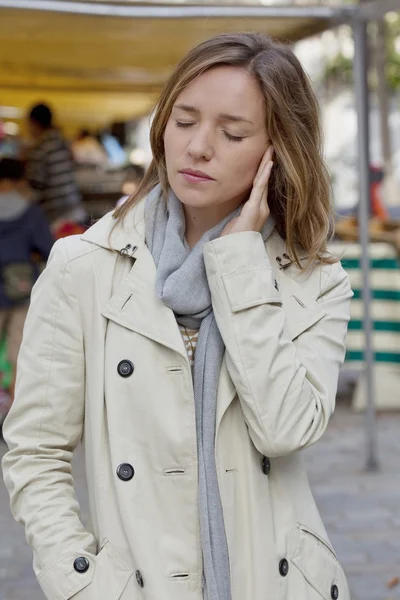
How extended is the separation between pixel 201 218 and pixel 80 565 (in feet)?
2.41

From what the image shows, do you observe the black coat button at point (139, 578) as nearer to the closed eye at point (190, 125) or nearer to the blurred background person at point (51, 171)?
the closed eye at point (190, 125)

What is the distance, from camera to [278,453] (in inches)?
77.5

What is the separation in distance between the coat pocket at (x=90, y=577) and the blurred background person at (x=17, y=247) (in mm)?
5528

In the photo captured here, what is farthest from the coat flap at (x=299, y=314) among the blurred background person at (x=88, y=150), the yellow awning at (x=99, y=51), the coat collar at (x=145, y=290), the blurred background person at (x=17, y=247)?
the blurred background person at (x=88, y=150)

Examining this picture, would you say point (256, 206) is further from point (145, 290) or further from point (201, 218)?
point (145, 290)

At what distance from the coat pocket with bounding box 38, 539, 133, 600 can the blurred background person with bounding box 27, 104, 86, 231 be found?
24.7 feet

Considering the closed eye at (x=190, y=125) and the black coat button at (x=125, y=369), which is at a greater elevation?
the closed eye at (x=190, y=125)

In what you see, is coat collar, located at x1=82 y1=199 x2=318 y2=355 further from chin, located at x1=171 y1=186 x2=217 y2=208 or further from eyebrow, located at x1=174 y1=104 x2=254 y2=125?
eyebrow, located at x1=174 y1=104 x2=254 y2=125

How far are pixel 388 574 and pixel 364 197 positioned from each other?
7.97ft

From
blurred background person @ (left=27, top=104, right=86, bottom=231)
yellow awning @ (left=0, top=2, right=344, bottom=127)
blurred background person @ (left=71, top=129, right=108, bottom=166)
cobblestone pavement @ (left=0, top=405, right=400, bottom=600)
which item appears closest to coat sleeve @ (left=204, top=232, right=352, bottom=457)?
yellow awning @ (left=0, top=2, right=344, bottom=127)

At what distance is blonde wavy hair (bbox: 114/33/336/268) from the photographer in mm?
2068

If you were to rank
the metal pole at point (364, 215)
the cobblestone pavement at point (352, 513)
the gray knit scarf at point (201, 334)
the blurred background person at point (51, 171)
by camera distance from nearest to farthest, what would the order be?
the gray knit scarf at point (201, 334)
the cobblestone pavement at point (352, 513)
the metal pole at point (364, 215)
the blurred background person at point (51, 171)

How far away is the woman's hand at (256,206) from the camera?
2104 mm

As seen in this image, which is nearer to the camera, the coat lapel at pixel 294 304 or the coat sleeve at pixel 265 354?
the coat sleeve at pixel 265 354
